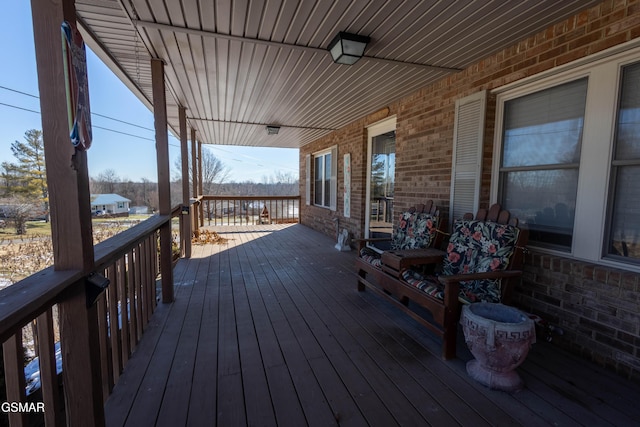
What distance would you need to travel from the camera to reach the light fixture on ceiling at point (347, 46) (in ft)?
7.70

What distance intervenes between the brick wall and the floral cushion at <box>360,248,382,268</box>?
3.09 ft

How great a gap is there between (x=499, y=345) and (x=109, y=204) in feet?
8.89

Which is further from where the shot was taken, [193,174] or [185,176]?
[193,174]

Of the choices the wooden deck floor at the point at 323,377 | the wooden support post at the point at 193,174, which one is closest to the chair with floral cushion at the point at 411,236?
the wooden deck floor at the point at 323,377

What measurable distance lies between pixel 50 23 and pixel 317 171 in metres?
7.14

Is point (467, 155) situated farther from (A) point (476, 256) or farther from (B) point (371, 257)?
(B) point (371, 257)

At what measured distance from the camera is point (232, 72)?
10.4 feet

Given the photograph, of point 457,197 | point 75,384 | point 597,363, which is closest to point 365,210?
point 457,197

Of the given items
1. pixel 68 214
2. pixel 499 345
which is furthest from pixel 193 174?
pixel 499 345

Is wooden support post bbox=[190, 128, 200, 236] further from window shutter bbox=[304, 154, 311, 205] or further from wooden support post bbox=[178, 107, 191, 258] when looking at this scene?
window shutter bbox=[304, 154, 311, 205]

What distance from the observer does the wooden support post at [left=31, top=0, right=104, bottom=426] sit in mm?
1096

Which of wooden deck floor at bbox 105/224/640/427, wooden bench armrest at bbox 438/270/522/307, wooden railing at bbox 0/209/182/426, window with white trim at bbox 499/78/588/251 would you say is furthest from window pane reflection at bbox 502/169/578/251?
wooden railing at bbox 0/209/182/426

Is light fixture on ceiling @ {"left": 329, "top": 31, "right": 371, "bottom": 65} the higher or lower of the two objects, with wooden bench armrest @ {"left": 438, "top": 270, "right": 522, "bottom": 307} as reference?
higher

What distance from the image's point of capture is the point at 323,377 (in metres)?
1.89
